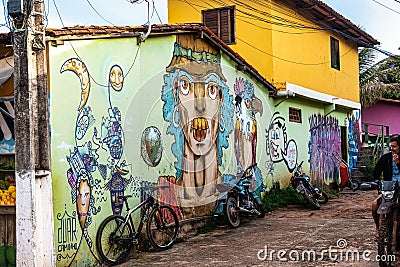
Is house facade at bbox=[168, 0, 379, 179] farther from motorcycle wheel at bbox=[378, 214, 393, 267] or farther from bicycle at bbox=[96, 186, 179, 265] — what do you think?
motorcycle wheel at bbox=[378, 214, 393, 267]

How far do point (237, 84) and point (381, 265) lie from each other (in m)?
6.73

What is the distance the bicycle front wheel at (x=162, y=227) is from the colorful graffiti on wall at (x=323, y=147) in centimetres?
820

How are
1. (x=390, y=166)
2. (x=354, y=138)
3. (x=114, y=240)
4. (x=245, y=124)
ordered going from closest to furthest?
(x=390, y=166), (x=114, y=240), (x=245, y=124), (x=354, y=138)

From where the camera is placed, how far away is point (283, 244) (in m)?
9.16

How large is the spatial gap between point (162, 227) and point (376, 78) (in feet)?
62.9

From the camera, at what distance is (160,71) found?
992 centimetres

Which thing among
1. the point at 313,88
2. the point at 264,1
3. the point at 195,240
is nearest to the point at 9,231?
the point at 195,240

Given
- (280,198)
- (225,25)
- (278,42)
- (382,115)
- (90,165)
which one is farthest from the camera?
(382,115)

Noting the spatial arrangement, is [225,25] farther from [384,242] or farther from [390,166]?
[384,242]

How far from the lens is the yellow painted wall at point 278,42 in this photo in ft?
49.0

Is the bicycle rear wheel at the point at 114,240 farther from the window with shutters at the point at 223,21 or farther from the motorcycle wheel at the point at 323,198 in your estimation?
the window with shutters at the point at 223,21

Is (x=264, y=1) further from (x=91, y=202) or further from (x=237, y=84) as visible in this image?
(x=91, y=202)

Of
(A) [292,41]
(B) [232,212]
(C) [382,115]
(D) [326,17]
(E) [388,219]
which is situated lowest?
(B) [232,212]

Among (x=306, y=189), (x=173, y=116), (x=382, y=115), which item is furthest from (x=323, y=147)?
(x=173, y=116)
